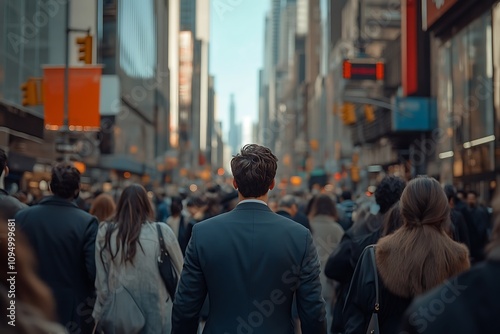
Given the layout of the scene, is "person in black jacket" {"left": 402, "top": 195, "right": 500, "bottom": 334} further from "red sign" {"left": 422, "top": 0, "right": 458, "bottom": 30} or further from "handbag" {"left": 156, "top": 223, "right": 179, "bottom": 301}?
"red sign" {"left": 422, "top": 0, "right": 458, "bottom": 30}

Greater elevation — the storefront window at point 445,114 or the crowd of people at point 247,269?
the storefront window at point 445,114

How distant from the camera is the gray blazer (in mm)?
5680

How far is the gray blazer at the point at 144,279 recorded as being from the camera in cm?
568

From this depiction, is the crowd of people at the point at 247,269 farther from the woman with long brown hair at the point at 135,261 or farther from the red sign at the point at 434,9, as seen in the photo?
the red sign at the point at 434,9

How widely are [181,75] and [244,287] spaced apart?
7417 inches

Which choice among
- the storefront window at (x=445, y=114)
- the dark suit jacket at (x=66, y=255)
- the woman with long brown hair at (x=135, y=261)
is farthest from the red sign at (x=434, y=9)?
the dark suit jacket at (x=66, y=255)

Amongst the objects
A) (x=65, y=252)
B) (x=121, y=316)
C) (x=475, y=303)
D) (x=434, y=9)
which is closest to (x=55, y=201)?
(x=65, y=252)

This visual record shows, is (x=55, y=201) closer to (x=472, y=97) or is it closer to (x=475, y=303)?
(x=475, y=303)

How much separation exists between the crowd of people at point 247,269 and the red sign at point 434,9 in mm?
24982

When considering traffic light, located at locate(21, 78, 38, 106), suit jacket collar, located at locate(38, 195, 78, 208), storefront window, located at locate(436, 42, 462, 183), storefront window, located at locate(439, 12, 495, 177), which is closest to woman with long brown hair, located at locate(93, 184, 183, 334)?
suit jacket collar, located at locate(38, 195, 78, 208)

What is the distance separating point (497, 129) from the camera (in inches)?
1035

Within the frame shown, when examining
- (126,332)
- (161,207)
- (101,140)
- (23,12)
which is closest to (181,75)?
(101,140)

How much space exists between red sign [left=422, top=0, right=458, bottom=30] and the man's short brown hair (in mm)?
27417

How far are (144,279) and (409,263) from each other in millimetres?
2448
